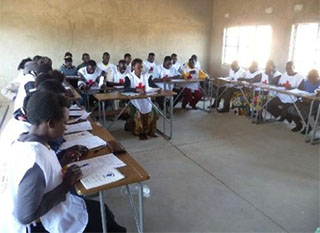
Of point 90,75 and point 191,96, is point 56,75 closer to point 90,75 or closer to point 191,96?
point 90,75

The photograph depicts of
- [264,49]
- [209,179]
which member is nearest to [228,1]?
[264,49]

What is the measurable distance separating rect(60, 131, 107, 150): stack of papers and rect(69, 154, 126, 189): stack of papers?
0.67 feet

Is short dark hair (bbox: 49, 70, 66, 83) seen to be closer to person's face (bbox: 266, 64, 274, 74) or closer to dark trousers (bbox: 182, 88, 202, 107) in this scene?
dark trousers (bbox: 182, 88, 202, 107)

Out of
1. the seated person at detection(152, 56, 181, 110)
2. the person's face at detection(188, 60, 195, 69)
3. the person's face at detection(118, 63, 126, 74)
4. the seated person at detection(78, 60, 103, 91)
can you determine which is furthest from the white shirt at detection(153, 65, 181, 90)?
the seated person at detection(78, 60, 103, 91)

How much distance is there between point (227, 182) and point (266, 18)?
5.05 m

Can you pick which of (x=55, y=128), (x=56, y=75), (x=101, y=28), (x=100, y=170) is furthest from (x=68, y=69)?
(x=55, y=128)

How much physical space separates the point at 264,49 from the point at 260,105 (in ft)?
6.66

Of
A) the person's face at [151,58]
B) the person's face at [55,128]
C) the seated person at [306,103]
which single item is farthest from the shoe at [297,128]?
the person's face at [55,128]

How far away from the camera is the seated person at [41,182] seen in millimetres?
1239

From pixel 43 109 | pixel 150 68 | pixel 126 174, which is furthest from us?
pixel 150 68

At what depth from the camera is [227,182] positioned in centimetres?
324

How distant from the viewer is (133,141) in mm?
4570

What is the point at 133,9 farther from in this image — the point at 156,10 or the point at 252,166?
the point at 252,166

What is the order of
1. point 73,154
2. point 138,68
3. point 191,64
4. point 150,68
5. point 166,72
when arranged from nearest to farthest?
1. point 73,154
2. point 138,68
3. point 166,72
4. point 191,64
5. point 150,68
